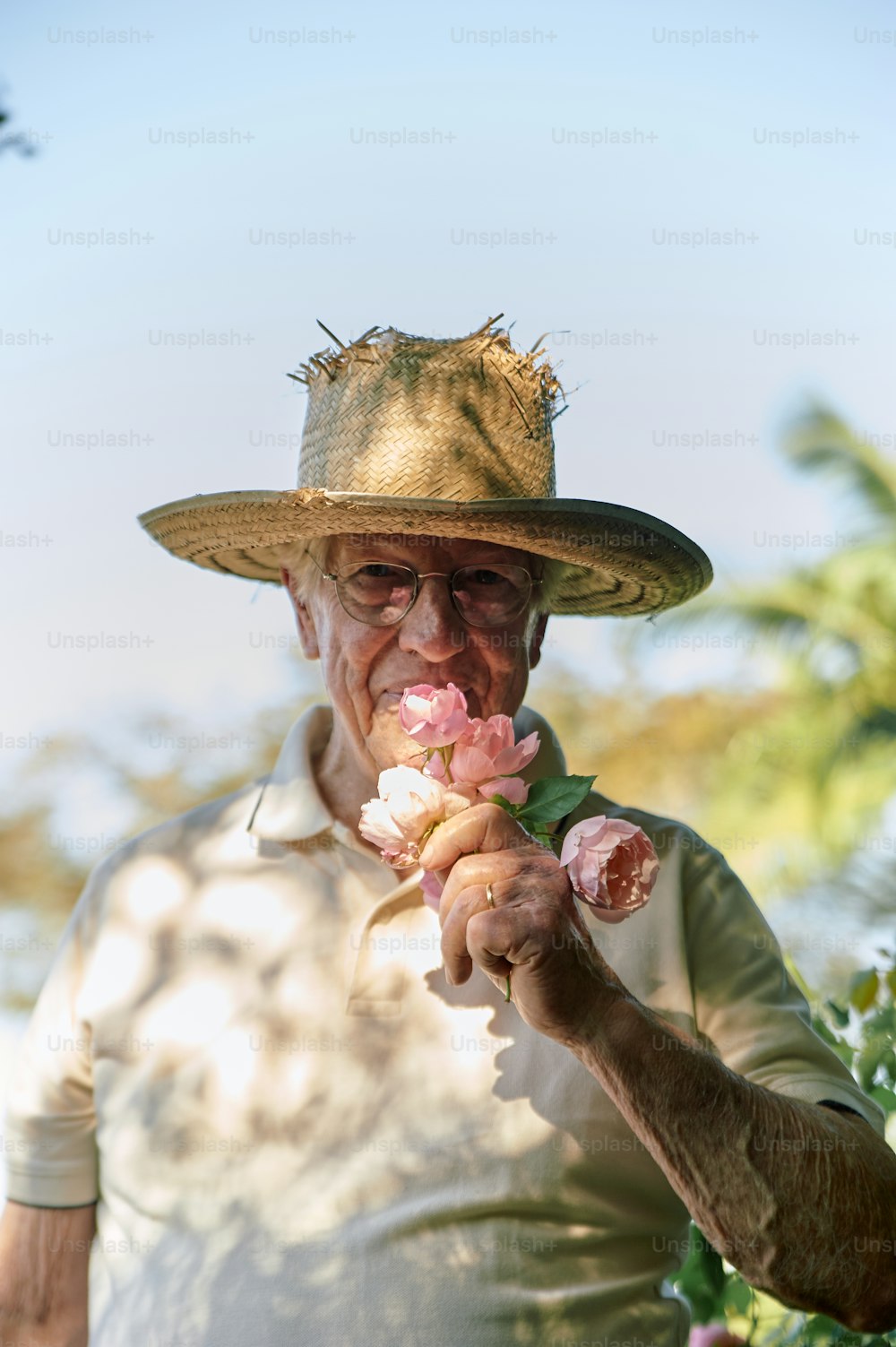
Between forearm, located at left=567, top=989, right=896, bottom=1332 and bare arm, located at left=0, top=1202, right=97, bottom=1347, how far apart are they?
1.30 meters

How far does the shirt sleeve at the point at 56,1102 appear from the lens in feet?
9.21

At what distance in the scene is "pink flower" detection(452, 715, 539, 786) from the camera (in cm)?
200

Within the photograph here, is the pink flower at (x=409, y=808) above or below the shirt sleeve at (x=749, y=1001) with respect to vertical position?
above

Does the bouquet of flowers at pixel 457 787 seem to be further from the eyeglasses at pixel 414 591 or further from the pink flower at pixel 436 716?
the eyeglasses at pixel 414 591

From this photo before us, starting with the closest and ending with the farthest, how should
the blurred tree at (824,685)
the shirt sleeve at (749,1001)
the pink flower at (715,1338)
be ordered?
the shirt sleeve at (749,1001)
the pink flower at (715,1338)
the blurred tree at (824,685)

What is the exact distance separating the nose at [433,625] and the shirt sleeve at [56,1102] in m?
0.93

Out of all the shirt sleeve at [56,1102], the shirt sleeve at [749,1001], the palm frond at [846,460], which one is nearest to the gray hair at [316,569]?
the shirt sleeve at [749,1001]

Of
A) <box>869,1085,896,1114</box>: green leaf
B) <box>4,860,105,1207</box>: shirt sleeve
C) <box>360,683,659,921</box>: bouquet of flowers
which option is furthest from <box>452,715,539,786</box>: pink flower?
<box>869,1085,896,1114</box>: green leaf

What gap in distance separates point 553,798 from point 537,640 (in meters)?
0.96

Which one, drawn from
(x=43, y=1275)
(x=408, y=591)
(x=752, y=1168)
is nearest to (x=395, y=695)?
(x=408, y=591)

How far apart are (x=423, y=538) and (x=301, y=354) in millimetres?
581

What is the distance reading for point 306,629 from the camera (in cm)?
297

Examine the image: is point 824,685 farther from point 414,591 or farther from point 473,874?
point 473,874

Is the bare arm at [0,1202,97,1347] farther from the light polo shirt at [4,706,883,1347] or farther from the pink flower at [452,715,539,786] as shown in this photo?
the pink flower at [452,715,539,786]
